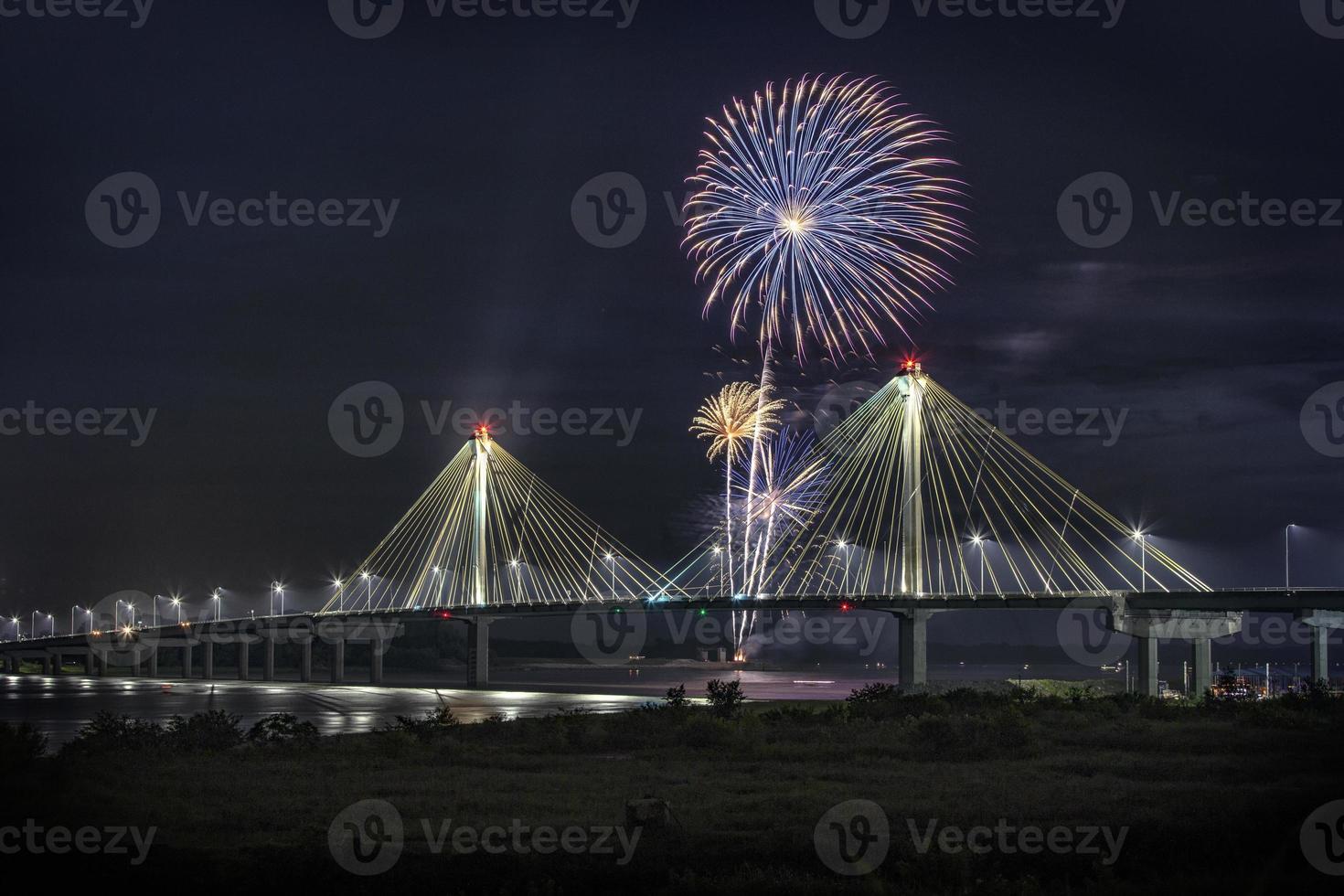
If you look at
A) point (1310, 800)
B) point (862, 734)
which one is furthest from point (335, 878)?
point (862, 734)

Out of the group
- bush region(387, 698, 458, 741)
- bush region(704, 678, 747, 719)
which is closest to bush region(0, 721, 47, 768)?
bush region(387, 698, 458, 741)

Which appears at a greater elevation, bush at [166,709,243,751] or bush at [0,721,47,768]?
bush at [0,721,47,768]

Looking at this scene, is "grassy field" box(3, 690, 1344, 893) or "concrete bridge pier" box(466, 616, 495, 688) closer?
"grassy field" box(3, 690, 1344, 893)

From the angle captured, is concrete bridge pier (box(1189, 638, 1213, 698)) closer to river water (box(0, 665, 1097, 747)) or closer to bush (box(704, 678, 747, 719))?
river water (box(0, 665, 1097, 747))

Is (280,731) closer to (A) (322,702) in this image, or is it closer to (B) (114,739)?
(B) (114,739)

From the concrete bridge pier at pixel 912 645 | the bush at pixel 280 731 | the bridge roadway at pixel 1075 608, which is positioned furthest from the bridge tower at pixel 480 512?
the bush at pixel 280 731

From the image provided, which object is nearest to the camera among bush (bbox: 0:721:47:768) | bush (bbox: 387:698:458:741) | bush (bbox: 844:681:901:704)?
bush (bbox: 0:721:47:768)
